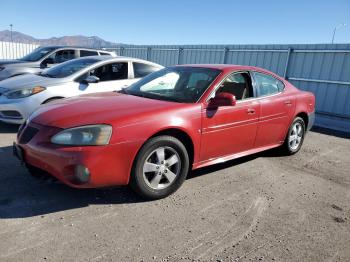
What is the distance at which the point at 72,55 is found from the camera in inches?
402

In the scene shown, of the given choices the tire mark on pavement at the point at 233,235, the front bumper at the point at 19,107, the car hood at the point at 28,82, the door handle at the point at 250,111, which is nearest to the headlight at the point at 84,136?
the tire mark on pavement at the point at 233,235

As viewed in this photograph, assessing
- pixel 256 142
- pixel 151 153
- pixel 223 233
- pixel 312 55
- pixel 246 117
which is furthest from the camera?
pixel 312 55

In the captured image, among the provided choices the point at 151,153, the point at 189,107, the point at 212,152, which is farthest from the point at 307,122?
the point at 151,153

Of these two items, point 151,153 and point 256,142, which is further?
point 256,142

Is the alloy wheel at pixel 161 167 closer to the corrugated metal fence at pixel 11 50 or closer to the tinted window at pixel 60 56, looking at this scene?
the tinted window at pixel 60 56

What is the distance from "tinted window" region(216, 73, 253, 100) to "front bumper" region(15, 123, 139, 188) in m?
1.74

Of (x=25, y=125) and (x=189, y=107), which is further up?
(x=189, y=107)

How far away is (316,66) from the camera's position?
998 centimetres

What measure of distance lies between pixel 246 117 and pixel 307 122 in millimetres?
1976

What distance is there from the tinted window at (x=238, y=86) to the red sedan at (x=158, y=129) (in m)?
0.01

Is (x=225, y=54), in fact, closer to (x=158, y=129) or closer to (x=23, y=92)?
(x=23, y=92)

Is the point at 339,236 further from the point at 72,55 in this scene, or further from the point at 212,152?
the point at 72,55

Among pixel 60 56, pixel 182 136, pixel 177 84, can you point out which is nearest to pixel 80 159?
pixel 182 136

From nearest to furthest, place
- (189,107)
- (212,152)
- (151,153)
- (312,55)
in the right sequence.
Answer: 1. (151,153)
2. (189,107)
3. (212,152)
4. (312,55)
